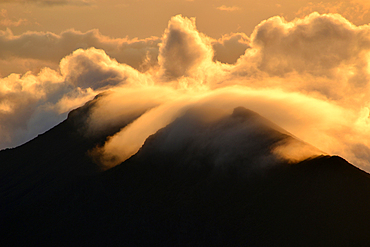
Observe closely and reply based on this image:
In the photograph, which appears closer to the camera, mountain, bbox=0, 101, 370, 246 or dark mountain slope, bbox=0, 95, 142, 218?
mountain, bbox=0, 101, 370, 246

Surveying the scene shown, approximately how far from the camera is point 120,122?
649ft

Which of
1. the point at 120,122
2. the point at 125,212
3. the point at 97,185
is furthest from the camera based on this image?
the point at 120,122

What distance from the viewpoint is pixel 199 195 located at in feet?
411

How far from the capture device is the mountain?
99.2 m

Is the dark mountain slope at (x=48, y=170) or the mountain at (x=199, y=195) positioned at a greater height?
the dark mountain slope at (x=48, y=170)

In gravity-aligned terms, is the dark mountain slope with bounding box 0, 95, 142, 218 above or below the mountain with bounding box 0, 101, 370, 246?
above

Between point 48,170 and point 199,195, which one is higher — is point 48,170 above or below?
above

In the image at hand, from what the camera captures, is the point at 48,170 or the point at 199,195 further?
the point at 48,170

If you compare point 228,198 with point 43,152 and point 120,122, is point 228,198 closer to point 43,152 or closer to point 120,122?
point 120,122

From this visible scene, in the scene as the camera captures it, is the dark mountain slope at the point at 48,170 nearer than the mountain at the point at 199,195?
No

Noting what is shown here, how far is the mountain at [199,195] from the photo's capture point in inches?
3905

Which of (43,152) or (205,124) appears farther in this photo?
(43,152)

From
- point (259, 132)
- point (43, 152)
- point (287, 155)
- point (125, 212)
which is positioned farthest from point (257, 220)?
point (43, 152)

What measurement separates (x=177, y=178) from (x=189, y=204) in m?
15.9
